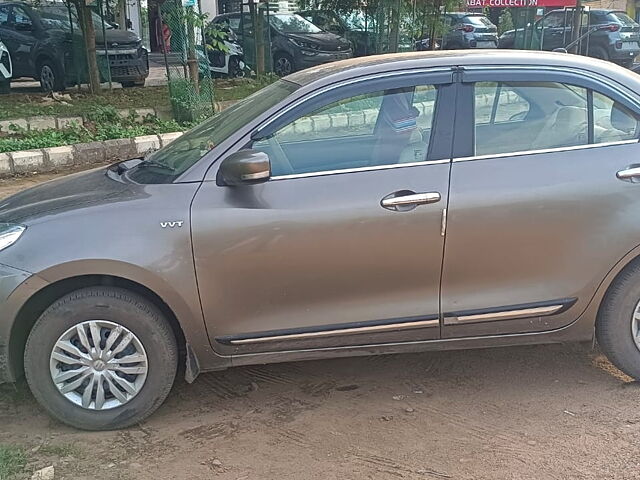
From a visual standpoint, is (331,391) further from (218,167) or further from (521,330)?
(218,167)

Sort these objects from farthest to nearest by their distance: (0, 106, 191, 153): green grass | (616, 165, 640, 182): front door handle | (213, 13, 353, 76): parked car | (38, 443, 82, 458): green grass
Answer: (213, 13, 353, 76): parked car
(0, 106, 191, 153): green grass
(616, 165, 640, 182): front door handle
(38, 443, 82, 458): green grass

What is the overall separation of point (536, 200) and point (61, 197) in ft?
7.99

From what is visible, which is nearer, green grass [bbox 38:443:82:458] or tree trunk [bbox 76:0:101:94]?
green grass [bbox 38:443:82:458]

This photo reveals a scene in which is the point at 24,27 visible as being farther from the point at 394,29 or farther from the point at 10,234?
the point at 10,234

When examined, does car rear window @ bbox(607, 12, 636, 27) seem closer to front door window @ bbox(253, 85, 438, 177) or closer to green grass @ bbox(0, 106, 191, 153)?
green grass @ bbox(0, 106, 191, 153)

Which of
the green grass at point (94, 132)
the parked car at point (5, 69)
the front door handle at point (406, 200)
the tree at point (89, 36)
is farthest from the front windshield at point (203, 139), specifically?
the parked car at point (5, 69)

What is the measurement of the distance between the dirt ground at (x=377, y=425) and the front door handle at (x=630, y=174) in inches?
46.0

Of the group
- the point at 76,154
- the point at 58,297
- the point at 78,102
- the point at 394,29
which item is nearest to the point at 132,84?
the point at 78,102

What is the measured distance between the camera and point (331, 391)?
3.88 meters

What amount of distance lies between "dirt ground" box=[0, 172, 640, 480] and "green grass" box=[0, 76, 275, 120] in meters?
7.12

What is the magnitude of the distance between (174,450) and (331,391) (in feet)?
3.09

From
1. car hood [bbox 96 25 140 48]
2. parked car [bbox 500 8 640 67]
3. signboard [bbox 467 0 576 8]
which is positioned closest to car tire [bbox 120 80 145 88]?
car hood [bbox 96 25 140 48]

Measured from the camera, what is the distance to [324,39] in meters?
15.3

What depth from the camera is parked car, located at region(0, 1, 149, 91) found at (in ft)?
42.1
